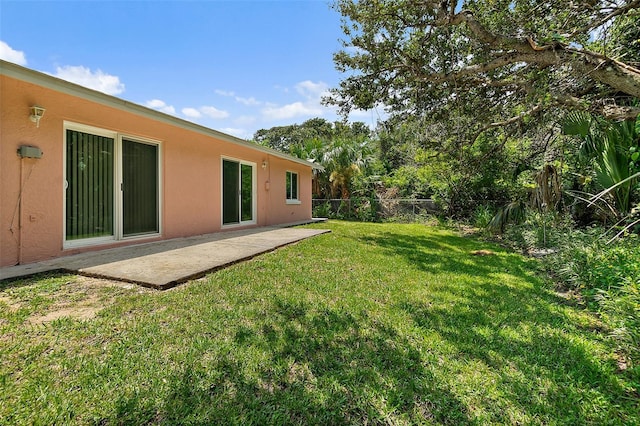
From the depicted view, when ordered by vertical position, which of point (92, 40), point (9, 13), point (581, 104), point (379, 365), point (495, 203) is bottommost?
point (379, 365)

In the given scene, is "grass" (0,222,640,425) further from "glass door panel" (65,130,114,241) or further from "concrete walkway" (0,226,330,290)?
"glass door panel" (65,130,114,241)

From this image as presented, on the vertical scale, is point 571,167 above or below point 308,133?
below

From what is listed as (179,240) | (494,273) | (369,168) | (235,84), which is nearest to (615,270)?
(494,273)

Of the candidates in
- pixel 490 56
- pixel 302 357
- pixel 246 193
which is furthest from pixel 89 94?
pixel 490 56

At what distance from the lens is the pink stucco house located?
419 cm

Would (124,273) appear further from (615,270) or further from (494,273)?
(615,270)

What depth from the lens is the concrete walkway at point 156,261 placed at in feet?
12.5

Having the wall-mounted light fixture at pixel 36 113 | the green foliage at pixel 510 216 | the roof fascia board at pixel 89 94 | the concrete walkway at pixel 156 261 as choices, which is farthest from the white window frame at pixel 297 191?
the wall-mounted light fixture at pixel 36 113

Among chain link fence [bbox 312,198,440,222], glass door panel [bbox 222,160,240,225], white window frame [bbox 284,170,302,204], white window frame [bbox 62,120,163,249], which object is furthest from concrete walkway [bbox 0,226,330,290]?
chain link fence [bbox 312,198,440,222]

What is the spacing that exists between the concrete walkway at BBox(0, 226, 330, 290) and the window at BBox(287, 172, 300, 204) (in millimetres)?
6254

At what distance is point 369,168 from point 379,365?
52.0ft

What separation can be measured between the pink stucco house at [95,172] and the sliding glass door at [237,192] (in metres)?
0.09

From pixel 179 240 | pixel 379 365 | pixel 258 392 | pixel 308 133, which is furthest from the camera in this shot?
pixel 308 133

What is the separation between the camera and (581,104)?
5109mm
